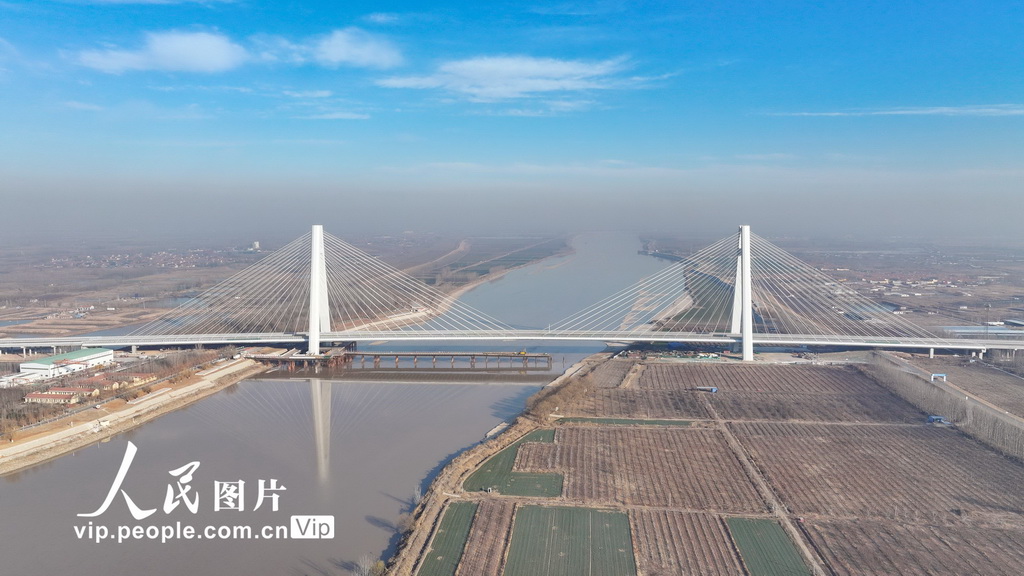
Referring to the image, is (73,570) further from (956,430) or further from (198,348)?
(956,430)

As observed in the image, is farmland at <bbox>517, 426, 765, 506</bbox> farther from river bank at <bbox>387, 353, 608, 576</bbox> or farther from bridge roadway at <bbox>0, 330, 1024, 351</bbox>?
bridge roadway at <bbox>0, 330, 1024, 351</bbox>

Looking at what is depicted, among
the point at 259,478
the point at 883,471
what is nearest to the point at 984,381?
the point at 883,471

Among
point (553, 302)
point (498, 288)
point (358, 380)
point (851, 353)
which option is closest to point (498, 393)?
point (358, 380)

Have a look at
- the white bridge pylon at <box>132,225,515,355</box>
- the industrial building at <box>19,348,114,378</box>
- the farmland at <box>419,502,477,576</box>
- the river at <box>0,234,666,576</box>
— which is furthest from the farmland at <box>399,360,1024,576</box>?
the industrial building at <box>19,348,114,378</box>

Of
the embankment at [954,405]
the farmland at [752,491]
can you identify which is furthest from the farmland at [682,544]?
the embankment at [954,405]

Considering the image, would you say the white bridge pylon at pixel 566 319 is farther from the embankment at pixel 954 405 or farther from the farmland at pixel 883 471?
the farmland at pixel 883 471

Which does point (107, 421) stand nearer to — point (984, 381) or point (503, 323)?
point (503, 323)
